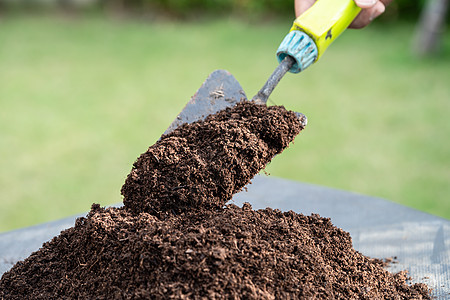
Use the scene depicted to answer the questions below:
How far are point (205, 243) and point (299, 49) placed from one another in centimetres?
66

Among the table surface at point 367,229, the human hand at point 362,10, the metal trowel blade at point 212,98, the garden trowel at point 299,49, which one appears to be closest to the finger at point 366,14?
the human hand at point 362,10

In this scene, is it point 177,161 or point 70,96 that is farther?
point 70,96

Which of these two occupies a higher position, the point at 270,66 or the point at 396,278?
the point at 270,66

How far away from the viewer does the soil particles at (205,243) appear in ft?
3.35

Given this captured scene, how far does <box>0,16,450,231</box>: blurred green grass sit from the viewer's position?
10.9 ft

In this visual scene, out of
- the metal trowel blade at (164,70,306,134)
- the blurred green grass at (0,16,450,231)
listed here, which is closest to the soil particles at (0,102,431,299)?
the metal trowel blade at (164,70,306,134)

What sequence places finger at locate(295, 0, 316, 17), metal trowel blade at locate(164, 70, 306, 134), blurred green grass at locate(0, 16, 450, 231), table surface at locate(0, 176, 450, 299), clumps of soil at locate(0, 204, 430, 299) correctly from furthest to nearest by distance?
blurred green grass at locate(0, 16, 450, 231) < finger at locate(295, 0, 316, 17) < metal trowel blade at locate(164, 70, 306, 134) < table surface at locate(0, 176, 450, 299) < clumps of soil at locate(0, 204, 430, 299)

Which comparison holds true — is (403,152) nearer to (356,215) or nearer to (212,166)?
(356,215)

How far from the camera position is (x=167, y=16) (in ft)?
20.1

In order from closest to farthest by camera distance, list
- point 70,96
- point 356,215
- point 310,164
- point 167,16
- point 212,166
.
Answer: point 212,166
point 356,215
point 310,164
point 70,96
point 167,16

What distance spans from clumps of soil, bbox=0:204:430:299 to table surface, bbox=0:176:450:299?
16cm

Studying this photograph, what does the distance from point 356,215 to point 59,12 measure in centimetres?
568

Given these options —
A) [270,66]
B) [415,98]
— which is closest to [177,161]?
[415,98]

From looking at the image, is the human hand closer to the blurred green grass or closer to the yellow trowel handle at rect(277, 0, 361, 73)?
the yellow trowel handle at rect(277, 0, 361, 73)
